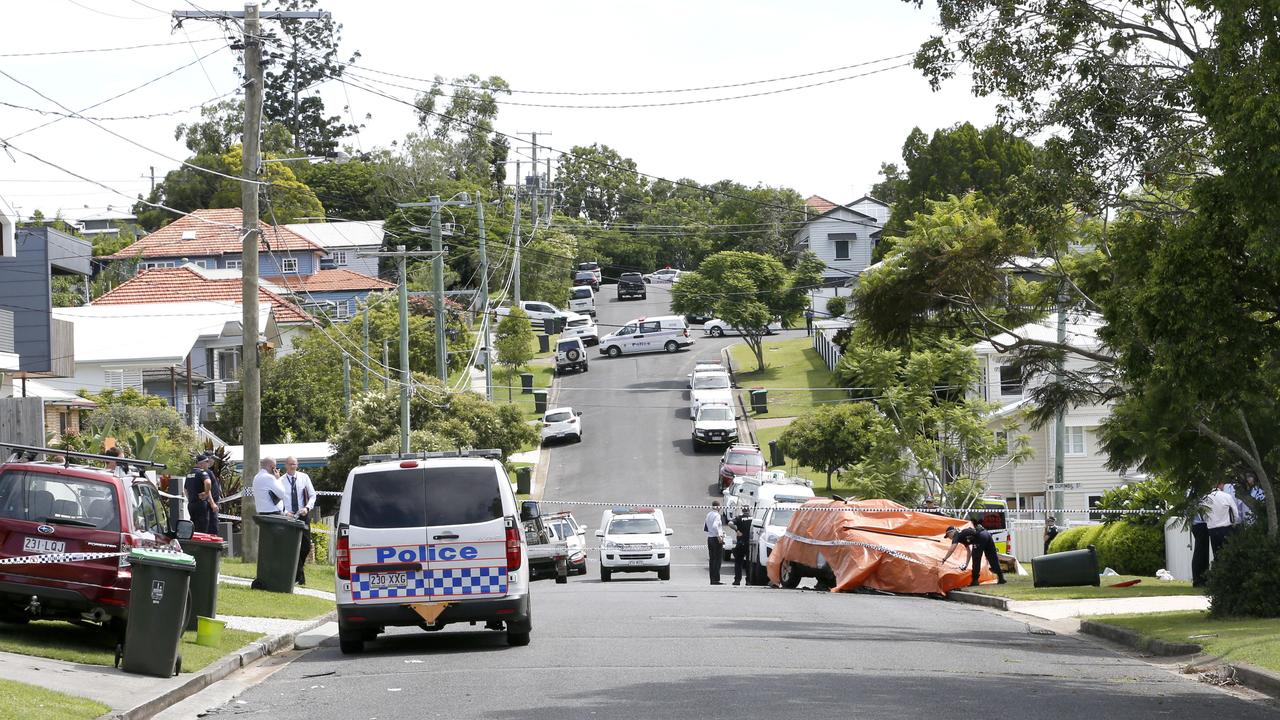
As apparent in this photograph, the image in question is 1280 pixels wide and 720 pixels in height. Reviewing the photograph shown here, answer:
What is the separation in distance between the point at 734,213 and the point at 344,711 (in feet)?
327

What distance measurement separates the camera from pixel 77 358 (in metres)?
45.6

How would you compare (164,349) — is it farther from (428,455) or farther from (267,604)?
(428,455)

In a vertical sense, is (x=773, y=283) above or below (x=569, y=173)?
below

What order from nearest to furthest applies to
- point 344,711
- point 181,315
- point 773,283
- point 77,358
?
point 344,711 → point 77,358 → point 181,315 → point 773,283

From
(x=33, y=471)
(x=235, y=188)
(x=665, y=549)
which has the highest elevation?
(x=235, y=188)

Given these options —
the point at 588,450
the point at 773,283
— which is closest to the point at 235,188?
the point at 773,283

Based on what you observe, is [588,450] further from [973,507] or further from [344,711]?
[344,711]

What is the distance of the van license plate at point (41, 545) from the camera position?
42.0 ft

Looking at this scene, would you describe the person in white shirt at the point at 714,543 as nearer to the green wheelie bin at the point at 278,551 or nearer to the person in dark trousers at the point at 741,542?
the person in dark trousers at the point at 741,542

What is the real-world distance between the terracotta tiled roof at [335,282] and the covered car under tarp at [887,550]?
55256 millimetres

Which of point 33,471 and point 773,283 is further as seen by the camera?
point 773,283

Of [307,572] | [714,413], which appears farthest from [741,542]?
[714,413]

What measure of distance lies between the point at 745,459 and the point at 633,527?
17.3 m

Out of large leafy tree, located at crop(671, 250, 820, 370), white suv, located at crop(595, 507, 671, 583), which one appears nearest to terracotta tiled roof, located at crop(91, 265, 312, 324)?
large leafy tree, located at crop(671, 250, 820, 370)
